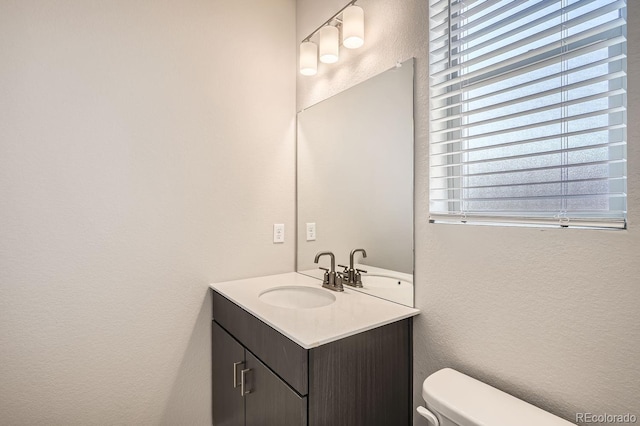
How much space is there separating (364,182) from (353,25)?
0.73 m

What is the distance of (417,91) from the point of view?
1.34m

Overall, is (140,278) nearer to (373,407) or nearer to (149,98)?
(149,98)

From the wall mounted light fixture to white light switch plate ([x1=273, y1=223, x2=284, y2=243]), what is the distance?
0.90 metres

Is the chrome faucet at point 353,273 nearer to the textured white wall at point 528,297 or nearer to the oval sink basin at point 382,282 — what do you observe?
the oval sink basin at point 382,282

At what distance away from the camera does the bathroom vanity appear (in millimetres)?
1080

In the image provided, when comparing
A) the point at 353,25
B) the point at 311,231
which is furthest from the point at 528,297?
the point at 353,25

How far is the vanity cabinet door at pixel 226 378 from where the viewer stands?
4.81 ft

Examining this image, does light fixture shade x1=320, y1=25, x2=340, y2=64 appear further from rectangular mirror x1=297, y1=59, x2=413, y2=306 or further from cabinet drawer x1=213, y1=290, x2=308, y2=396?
cabinet drawer x1=213, y1=290, x2=308, y2=396

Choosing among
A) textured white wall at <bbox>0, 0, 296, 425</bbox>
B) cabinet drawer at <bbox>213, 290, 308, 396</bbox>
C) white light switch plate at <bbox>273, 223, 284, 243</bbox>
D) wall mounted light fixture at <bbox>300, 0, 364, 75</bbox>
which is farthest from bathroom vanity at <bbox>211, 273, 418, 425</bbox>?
wall mounted light fixture at <bbox>300, 0, 364, 75</bbox>

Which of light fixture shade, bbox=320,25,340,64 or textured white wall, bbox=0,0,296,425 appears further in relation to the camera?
light fixture shade, bbox=320,25,340,64

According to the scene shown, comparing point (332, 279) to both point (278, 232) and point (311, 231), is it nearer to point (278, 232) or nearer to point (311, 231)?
point (311, 231)

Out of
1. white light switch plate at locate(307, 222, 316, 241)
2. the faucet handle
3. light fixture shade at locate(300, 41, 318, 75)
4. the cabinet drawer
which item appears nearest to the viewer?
the cabinet drawer

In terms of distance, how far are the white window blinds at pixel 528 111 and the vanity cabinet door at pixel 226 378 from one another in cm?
108

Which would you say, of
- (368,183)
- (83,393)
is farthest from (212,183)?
(83,393)
